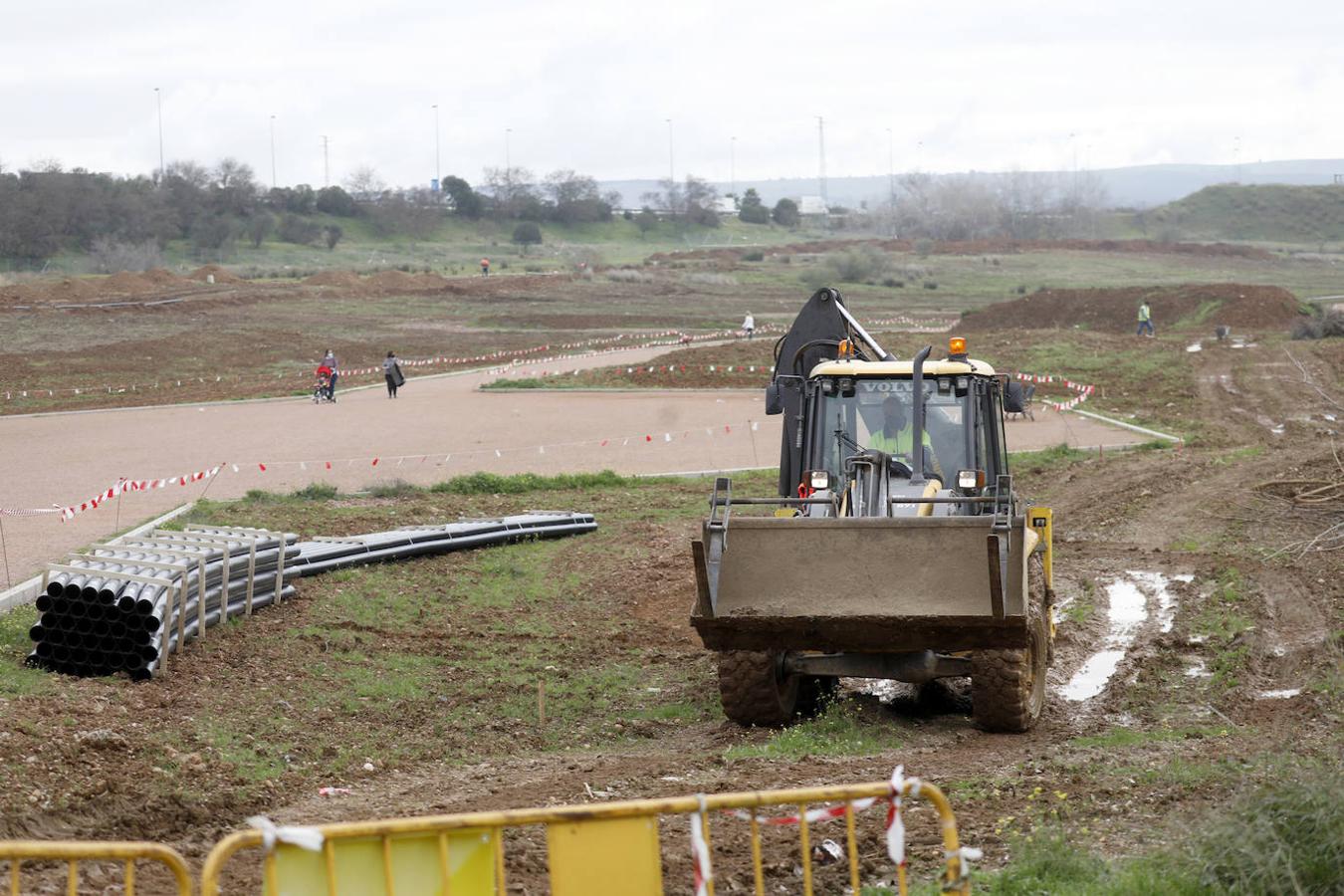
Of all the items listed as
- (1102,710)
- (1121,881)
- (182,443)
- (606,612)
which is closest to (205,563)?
(606,612)

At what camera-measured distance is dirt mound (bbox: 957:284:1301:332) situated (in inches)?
2063

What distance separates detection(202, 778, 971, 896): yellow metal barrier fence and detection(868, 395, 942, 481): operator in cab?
6.08 m

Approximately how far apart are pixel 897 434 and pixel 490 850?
22.3 feet

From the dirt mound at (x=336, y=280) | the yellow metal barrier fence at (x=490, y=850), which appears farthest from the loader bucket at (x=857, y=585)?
the dirt mound at (x=336, y=280)

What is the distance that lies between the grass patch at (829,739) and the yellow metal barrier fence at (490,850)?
4.27 m

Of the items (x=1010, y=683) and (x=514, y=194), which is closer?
(x=1010, y=683)

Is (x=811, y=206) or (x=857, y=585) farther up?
(x=811, y=206)

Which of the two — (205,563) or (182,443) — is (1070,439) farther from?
(205,563)

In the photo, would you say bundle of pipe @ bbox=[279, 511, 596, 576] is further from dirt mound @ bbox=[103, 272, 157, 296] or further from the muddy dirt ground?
dirt mound @ bbox=[103, 272, 157, 296]

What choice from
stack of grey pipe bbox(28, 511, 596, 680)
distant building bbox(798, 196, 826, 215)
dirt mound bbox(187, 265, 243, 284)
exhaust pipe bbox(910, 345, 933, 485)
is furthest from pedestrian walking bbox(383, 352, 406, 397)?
distant building bbox(798, 196, 826, 215)

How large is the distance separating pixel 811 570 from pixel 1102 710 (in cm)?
323

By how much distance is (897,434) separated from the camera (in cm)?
1158

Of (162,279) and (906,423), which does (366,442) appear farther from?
(162,279)

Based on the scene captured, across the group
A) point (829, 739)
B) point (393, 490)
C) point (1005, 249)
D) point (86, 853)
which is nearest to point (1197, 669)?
point (829, 739)
